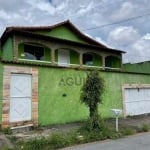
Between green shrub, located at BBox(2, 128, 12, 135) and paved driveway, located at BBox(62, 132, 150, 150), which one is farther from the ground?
green shrub, located at BBox(2, 128, 12, 135)

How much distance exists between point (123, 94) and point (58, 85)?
Answer: 5.46 meters

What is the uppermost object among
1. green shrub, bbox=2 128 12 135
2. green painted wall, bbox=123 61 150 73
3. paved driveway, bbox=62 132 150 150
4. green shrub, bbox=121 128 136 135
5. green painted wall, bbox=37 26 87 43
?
green painted wall, bbox=37 26 87 43

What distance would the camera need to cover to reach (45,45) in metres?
20.6

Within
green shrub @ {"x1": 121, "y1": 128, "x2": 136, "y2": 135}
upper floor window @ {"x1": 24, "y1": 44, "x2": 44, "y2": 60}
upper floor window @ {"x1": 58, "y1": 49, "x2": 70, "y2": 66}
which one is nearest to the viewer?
green shrub @ {"x1": 121, "y1": 128, "x2": 136, "y2": 135}

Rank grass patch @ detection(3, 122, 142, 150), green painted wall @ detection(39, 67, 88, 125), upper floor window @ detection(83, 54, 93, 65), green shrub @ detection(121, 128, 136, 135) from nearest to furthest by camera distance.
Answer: grass patch @ detection(3, 122, 142, 150), green shrub @ detection(121, 128, 136, 135), green painted wall @ detection(39, 67, 88, 125), upper floor window @ detection(83, 54, 93, 65)

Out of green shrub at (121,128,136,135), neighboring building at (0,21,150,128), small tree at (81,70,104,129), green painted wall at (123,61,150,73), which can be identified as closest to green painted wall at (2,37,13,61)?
neighboring building at (0,21,150,128)

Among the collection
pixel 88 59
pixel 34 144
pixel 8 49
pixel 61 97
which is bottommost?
pixel 34 144

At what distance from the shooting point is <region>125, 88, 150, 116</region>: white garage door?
18828 millimetres

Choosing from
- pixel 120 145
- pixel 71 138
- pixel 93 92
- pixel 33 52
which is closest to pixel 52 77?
pixel 93 92

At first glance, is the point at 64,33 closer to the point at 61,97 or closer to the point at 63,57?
the point at 63,57

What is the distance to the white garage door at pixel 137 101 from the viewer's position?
18.8 metres

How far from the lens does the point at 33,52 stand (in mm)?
20781

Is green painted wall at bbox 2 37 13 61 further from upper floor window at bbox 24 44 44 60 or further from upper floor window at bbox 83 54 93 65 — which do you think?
upper floor window at bbox 83 54 93 65

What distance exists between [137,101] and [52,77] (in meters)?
7.61
